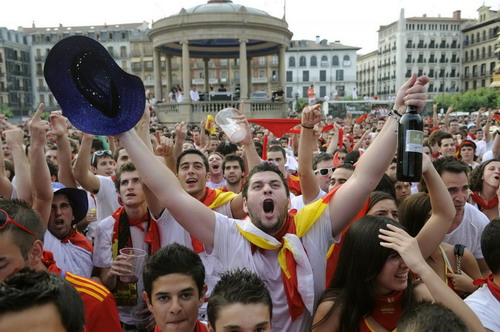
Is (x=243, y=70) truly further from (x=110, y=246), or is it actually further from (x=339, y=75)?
(x=339, y=75)

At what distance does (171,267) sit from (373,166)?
132 cm

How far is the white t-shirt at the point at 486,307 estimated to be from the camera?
222cm

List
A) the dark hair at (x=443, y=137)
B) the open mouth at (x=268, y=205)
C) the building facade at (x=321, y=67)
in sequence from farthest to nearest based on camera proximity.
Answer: the building facade at (x=321, y=67) < the dark hair at (x=443, y=137) < the open mouth at (x=268, y=205)

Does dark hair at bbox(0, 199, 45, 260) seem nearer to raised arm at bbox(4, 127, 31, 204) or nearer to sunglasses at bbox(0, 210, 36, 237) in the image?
sunglasses at bbox(0, 210, 36, 237)

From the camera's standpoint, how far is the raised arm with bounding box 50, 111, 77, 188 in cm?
353

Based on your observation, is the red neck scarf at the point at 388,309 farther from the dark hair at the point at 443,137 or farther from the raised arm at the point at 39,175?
the dark hair at the point at 443,137

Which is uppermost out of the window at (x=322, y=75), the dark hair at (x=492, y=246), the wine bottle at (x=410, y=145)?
the window at (x=322, y=75)

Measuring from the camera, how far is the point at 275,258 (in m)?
2.46

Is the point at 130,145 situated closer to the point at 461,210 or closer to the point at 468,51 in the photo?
the point at 461,210

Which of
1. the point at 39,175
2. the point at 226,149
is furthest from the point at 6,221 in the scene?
the point at 226,149

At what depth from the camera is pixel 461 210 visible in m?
3.62

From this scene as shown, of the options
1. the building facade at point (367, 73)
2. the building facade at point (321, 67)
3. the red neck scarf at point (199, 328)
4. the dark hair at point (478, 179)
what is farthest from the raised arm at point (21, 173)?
the building facade at point (367, 73)

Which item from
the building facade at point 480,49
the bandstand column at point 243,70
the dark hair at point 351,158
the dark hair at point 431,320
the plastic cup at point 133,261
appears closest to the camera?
the dark hair at point 431,320

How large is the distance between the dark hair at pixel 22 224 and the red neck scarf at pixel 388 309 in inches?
75.4
